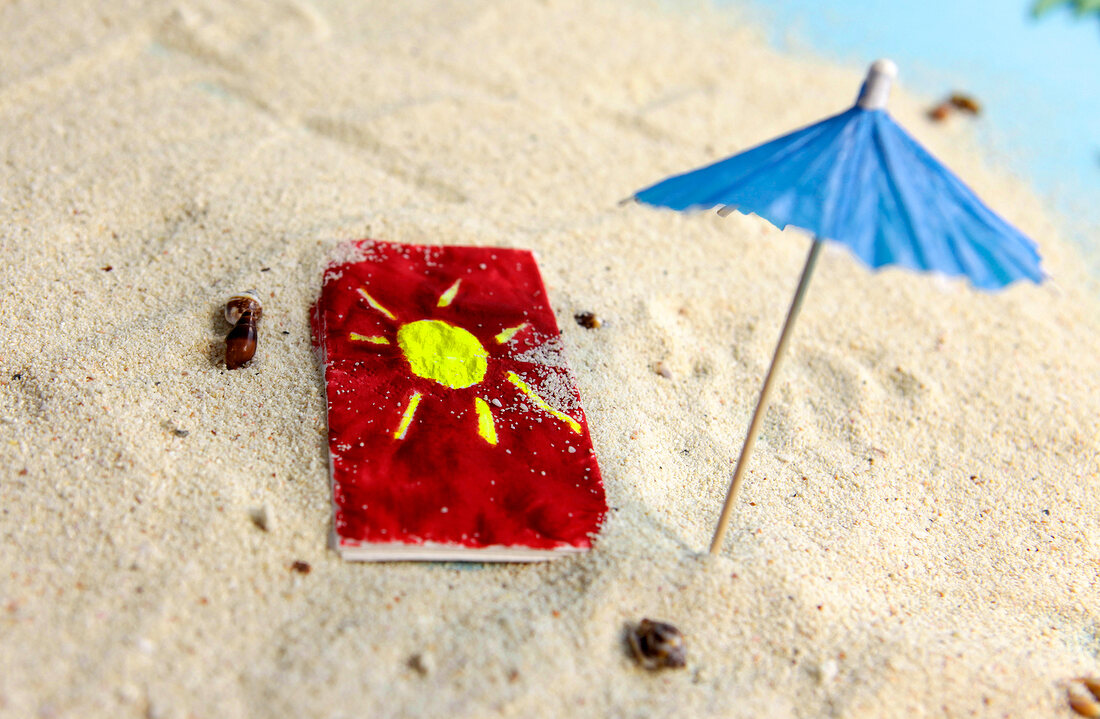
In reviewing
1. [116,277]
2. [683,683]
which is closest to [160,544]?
[116,277]

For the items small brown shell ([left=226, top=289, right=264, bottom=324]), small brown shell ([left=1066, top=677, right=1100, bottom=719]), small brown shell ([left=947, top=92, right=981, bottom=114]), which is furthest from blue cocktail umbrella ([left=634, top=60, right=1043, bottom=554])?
small brown shell ([left=947, top=92, right=981, bottom=114])

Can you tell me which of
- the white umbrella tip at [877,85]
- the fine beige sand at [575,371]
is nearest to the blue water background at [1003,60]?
the fine beige sand at [575,371]

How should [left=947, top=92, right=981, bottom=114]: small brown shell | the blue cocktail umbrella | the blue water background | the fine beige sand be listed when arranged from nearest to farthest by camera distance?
the blue cocktail umbrella → the fine beige sand → the blue water background → [left=947, top=92, right=981, bottom=114]: small brown shell

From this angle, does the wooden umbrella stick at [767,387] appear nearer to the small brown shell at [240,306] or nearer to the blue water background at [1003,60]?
the small brown shell at [240,306]

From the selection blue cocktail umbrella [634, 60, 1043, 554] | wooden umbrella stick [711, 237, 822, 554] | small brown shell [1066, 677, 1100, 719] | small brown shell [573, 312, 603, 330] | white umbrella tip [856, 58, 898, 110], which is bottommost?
small brown shell [1066, 677, 1100, 719]

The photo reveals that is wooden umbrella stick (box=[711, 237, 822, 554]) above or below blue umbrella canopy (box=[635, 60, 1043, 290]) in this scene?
below

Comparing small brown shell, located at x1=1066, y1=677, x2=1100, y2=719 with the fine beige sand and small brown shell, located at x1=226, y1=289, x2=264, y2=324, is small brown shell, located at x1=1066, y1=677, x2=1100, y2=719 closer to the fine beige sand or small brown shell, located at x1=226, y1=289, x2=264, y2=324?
the fine beige sand

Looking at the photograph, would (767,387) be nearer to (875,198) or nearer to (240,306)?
(875,198)
